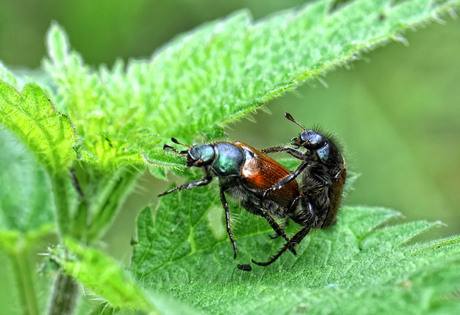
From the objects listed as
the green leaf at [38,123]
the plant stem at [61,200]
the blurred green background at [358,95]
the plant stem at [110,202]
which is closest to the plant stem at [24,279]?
the plant stem at [61,200]

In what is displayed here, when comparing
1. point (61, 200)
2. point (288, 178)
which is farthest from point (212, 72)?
point (61, 200)

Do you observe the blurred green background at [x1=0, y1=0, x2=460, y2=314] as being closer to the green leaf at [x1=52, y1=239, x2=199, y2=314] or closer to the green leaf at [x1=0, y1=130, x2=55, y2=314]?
the green leaf at [x1=0, y1=130, x2=55, y2=314]

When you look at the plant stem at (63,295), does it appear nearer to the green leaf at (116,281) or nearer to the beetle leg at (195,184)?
the beetle leg at (195,184)

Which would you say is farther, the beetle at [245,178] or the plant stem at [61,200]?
the plant stem at [61,200]

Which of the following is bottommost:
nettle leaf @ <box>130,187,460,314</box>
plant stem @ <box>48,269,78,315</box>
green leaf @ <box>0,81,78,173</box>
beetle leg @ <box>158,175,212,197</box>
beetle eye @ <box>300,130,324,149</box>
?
nettle leaf @ <box>130,187,460,314</box>

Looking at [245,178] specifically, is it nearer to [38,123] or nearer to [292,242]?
[292,242]

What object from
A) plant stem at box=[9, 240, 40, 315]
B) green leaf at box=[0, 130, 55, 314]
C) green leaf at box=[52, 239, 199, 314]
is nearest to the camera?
green leaf at box=[52, 239, 199, 314]

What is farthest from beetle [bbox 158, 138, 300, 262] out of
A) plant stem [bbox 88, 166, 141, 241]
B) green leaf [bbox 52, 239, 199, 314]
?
green leaf [bbox 52, 239, 199, 314]
